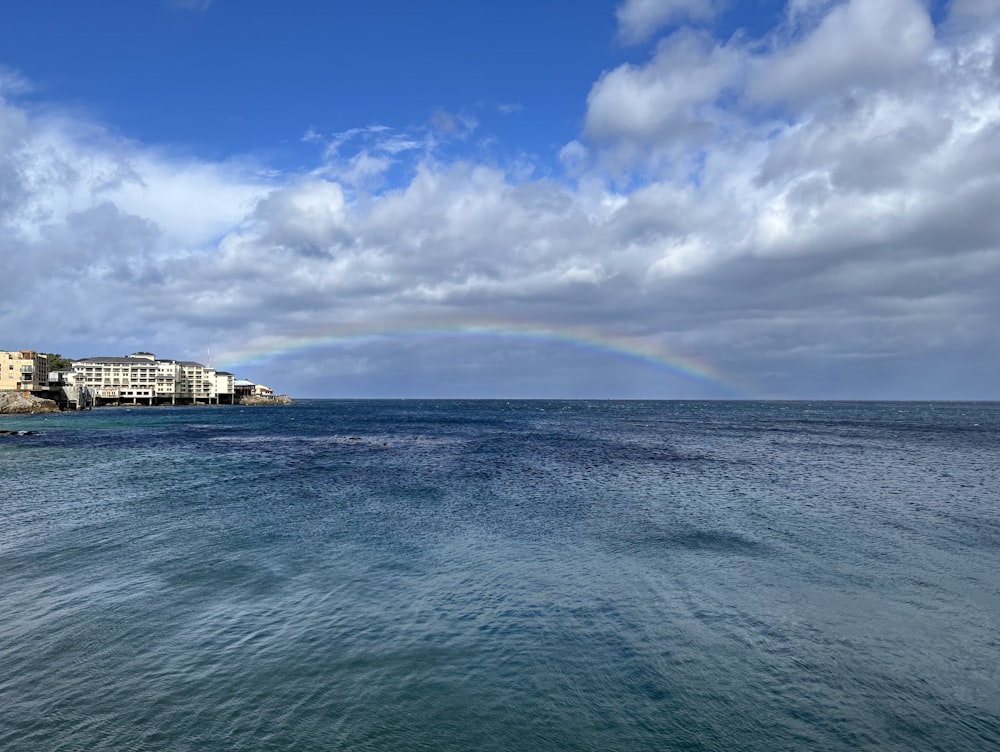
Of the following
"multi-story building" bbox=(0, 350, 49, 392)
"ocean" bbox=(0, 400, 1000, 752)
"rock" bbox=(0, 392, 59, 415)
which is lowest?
"ocean" bbox=(0, 400, 1000, 752)

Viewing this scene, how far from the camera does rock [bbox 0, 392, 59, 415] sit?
509ft

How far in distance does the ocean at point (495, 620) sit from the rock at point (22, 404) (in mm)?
151814

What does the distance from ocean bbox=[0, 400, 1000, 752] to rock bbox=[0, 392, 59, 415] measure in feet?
498

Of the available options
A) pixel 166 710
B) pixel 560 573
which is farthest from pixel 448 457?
pixel 166 710

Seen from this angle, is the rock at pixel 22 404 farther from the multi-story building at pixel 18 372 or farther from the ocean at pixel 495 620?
the ocean at pixel 495 620

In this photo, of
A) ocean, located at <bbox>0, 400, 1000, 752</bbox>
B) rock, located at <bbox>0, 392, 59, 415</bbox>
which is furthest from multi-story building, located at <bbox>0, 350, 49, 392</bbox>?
ocean, located at <bbox>0, 400, 1000, 752</bbox>

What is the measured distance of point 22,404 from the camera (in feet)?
522

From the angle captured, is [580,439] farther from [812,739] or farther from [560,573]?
[812,739]

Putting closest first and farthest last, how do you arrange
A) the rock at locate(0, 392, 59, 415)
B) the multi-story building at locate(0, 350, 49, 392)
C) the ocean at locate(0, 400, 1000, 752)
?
the ocean at locate(0, 400, 1000, 752)
the rock at locate(0, 392, 59, 415)
the multi-story building at locate(0, 350, 49, 392)

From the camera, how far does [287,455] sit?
66.0 m

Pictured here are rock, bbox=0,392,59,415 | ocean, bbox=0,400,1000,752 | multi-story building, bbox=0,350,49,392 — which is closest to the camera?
ocean, bbox=0,400,1000,752

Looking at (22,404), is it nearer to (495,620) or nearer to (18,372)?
(18,372)

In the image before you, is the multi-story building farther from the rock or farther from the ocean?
the ocean

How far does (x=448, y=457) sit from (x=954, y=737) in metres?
55.7
